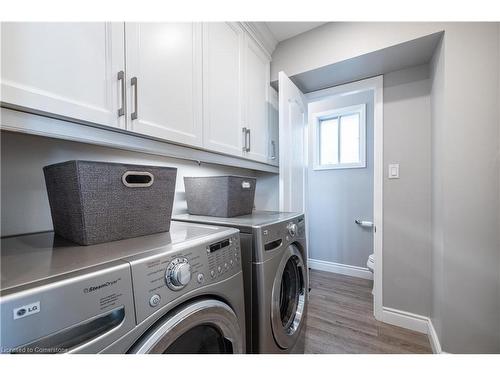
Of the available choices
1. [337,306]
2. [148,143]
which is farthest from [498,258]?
[148,143]

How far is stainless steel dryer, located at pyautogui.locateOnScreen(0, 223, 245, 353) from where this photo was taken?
370 mm

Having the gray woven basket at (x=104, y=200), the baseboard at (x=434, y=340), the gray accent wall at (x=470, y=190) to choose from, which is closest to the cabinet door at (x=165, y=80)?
the gray woven basket at (x=104, y=200)

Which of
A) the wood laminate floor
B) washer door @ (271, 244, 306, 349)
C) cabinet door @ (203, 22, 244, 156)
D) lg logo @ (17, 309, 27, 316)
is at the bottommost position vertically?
the wood laminate floor

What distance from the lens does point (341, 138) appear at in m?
2.98

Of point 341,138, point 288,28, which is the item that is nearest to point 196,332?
point 288,28

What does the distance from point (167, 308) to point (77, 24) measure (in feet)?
2.98

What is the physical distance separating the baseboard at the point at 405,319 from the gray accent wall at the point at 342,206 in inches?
36.0

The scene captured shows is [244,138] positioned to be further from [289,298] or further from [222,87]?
[289,298]

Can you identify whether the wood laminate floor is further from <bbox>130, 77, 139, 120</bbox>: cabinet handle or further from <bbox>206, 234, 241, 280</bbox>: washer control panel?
<bbox>130, 77, 139, 120</bbox>: cabinet handle

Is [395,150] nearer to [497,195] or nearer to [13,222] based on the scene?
[497,195]

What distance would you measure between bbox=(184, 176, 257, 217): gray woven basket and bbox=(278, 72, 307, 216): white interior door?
0.97ft

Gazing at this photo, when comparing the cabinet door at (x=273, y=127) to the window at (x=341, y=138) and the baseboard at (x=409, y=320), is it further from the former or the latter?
the baseboard at (x=409, y=320)

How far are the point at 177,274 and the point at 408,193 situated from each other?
6.32 ft

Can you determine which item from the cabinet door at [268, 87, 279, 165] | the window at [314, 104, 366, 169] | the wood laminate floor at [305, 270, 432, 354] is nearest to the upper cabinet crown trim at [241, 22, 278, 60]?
the cabinet door at [268, 87, 279, 165]
